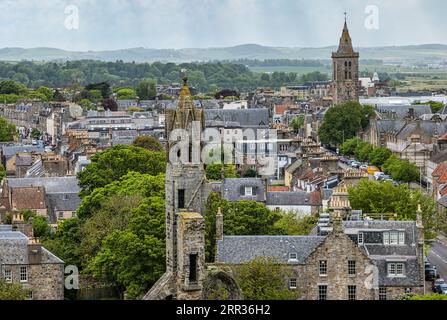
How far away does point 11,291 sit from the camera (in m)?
38.6

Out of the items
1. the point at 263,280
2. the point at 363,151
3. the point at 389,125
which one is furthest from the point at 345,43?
the point at 263,280

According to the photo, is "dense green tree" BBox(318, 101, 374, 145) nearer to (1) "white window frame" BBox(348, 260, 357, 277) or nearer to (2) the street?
(2) the street

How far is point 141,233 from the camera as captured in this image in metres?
46.9

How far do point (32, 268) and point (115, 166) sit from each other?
25774mm

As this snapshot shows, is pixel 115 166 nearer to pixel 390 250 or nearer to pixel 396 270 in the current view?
pixel 390 250

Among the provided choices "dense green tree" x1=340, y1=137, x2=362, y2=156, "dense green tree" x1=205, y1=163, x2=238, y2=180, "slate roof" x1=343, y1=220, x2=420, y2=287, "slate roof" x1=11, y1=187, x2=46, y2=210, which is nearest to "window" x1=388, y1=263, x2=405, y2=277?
"slate roof" x1=343, y1=220, x2=420, y2=287

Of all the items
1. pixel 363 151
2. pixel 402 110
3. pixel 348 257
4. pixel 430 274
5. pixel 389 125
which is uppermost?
pixel 402 110

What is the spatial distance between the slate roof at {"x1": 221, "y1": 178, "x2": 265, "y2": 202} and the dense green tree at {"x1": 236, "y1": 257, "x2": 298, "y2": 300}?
85.1 ft

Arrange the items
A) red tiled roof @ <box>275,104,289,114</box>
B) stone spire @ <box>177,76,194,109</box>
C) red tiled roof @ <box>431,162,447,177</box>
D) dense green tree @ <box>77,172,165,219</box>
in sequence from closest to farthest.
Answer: stone spire @ <box>177,76,194,109</box> → dense green tree @ <box>77,172,165,219</box> → red tiled roof @ <box>431,162,447,177</box> → red tiled roof @ <box>275,104,289,114</box>

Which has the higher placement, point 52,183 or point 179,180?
point 179,180

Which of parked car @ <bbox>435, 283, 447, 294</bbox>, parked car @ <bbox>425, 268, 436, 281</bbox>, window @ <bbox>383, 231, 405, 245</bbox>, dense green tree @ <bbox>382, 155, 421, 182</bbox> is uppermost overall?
window @ <bbox>383, 231, 405, 245</bbox>

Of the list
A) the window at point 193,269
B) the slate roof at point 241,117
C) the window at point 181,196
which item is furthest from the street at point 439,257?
the slate roof at point 241,117

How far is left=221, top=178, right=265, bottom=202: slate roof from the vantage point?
6600 cm
